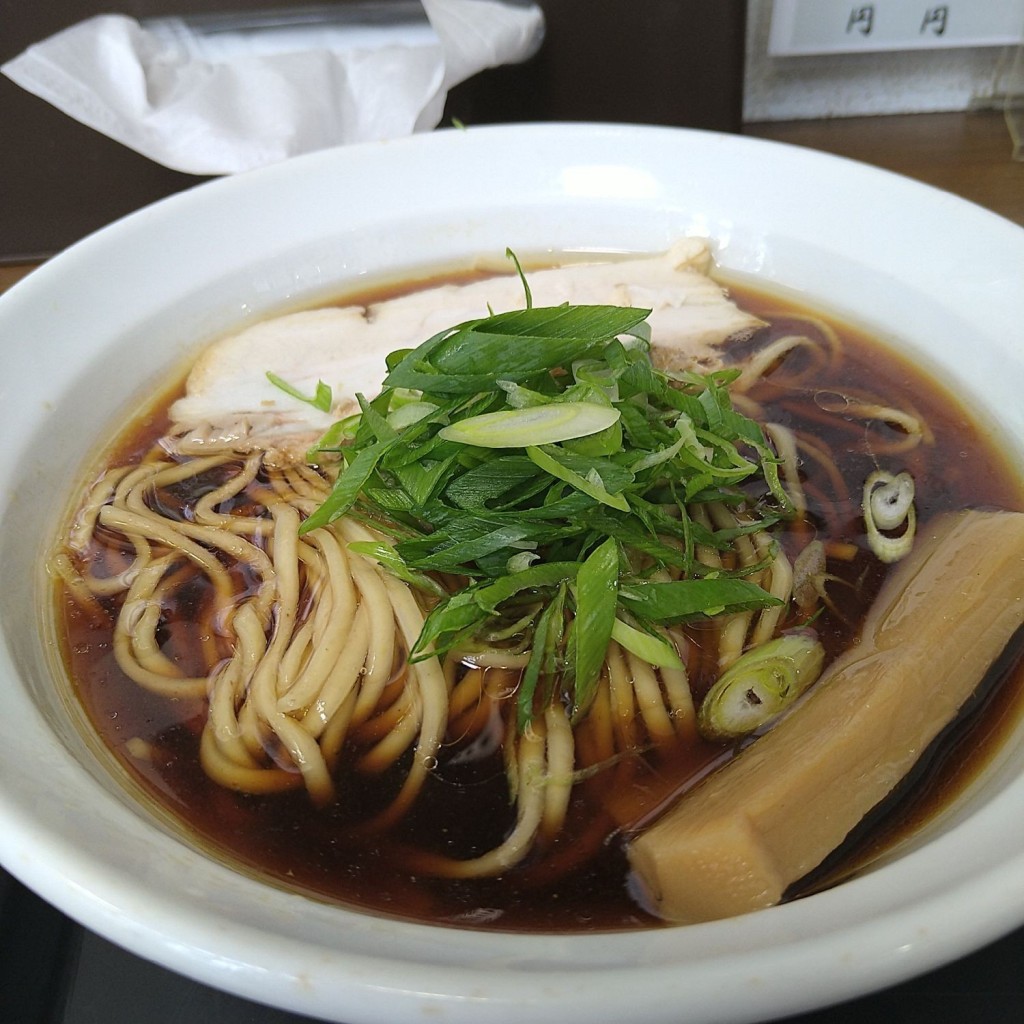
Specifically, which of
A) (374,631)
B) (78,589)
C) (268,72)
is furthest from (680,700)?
(268,72)

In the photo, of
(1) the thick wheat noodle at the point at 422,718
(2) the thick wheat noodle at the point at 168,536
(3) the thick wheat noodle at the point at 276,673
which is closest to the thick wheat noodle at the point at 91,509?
(2) the thick wheat noodle at the point at 168,536

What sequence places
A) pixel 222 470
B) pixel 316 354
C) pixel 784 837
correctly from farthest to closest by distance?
pixel 316 354 < pixel 222 470 < pixel 784 837

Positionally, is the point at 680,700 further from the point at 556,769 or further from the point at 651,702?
the point at 556,769

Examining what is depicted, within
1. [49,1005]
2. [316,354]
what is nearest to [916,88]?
[316,354]

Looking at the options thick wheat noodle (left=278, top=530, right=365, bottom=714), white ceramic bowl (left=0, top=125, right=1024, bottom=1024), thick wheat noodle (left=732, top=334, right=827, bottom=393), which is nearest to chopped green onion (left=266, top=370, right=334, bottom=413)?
white ceramic bowl (left=0, top=125, right=1024, bottom=1024)

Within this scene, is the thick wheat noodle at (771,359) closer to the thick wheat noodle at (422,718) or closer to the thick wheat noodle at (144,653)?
the thick wheat noodle at (422,718)

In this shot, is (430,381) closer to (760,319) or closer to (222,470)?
(222,470)
